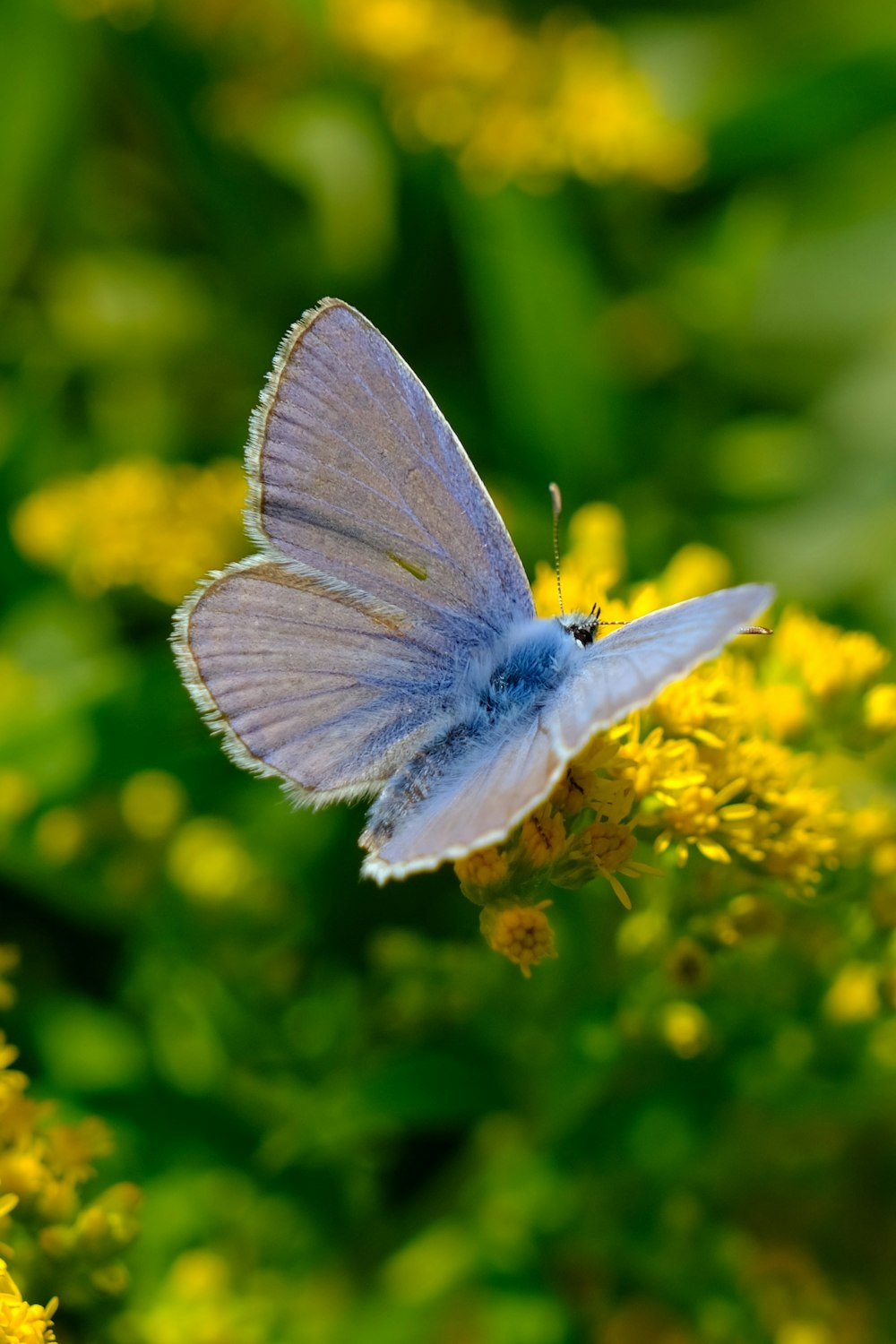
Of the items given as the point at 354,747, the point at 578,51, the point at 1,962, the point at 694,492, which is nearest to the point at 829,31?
the point at 578,51

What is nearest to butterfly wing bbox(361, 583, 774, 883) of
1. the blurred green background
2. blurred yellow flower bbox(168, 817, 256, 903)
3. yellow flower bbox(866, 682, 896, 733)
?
the blurred green background

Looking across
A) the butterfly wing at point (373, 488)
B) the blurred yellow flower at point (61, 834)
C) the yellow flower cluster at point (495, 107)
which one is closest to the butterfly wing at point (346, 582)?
the butterfly wing at point (373, 488)

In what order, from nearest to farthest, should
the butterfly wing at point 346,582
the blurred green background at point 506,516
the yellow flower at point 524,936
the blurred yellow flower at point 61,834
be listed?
the yellow flower at point 524,936 → the butterfly wing at point 346,582 → the blurred green background at point 506,516 → the blurred yellow flower at point 61,834

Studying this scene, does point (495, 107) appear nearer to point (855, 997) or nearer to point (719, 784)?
point (719, 784)

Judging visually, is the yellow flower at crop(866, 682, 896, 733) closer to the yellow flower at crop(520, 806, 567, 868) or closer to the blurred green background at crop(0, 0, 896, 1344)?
the blurred green background at crop(0, 0, 896, 1344)

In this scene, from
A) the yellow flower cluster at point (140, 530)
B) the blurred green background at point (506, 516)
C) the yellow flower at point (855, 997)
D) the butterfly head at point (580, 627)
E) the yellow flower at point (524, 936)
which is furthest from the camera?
the yellow flower cluster at point (140, 530)

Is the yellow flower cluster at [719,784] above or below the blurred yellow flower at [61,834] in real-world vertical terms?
below

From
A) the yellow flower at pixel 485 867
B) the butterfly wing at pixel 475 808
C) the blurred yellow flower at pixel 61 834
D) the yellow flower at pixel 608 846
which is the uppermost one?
the butterfly wing at pixel 475 808

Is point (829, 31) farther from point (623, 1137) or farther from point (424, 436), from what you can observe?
point (623, 1137)

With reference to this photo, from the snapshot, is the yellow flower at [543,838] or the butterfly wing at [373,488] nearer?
the yellow flower at [543,838]

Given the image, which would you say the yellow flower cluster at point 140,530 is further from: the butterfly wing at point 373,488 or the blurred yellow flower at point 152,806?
the butterfly wing at point 373,488
